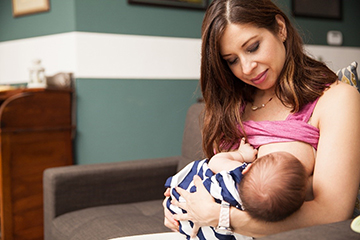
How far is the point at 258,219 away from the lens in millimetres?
1050

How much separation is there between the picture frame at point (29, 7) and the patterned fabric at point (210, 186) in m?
2.40

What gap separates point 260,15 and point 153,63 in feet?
6.73

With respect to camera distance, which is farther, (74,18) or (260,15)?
(74,18)

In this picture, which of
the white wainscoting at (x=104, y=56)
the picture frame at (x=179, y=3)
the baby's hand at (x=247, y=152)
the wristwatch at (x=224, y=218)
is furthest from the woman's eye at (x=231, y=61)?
the picture frame at (x=179, y=3)

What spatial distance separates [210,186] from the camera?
1.15 meters

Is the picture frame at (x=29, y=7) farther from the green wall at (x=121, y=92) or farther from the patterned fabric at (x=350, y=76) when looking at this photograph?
the patterned fabric at (x=350, y=76)

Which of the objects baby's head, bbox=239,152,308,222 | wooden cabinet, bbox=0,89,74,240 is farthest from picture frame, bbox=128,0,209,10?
baby's head, bbox=239,152,308,222

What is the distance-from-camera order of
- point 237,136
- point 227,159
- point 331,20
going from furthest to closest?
point 331,20 → point 237,136 → point 227,159

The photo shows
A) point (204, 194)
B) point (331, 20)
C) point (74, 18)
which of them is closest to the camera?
point (204, 194)

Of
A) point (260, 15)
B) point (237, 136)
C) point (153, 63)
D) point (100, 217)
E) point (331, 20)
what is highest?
point (331, 20)

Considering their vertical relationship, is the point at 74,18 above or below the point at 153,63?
above

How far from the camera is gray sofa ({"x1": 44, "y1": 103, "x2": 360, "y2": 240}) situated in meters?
1.78

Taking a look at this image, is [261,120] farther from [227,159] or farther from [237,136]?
[227,159]

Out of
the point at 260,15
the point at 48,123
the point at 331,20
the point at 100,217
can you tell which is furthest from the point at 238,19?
the point at 331,20
